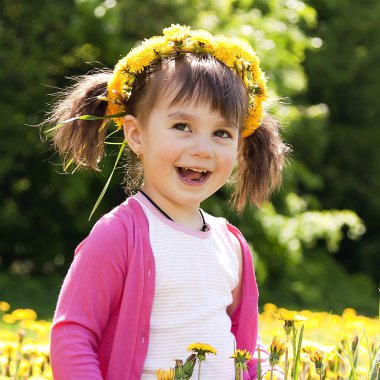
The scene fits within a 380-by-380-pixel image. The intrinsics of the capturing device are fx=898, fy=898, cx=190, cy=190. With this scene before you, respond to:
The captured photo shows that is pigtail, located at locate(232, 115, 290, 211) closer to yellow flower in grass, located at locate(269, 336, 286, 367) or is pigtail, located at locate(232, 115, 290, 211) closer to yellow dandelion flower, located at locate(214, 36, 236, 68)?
yellow dandelion flower, located at locate(214, 36, 236, 68)

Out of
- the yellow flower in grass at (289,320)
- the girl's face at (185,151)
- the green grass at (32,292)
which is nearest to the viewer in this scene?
the yellow flower in grass at (289,320)

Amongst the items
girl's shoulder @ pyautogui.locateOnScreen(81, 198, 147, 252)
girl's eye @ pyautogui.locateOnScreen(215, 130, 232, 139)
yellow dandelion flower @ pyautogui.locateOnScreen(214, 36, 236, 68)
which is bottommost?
girl's shoulder @ pyautogui.locateOnScreen(81, 198, 147, 252)

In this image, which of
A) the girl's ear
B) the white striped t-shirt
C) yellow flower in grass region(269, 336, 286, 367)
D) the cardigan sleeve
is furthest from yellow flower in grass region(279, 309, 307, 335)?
the girl's ear

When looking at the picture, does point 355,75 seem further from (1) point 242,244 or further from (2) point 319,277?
(1) point 242,244

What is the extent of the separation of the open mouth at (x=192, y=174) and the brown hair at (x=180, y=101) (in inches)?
6.4

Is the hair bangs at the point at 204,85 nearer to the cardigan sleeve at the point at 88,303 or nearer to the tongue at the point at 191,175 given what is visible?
the tongue at the point at 191,175

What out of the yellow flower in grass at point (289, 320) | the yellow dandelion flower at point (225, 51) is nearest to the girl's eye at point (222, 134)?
the yellow dandelion flower at point (225, 51)

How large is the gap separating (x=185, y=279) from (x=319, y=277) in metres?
10.5

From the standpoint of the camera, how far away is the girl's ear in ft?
8.05

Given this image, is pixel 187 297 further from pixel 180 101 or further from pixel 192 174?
pixel 180 101

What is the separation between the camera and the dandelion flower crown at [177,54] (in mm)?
2447

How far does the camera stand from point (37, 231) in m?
11.4

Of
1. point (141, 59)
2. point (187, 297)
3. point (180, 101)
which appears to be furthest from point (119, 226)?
point (141, 59)

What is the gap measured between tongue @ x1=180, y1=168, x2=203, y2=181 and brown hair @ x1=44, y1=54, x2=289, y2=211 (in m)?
0.17
